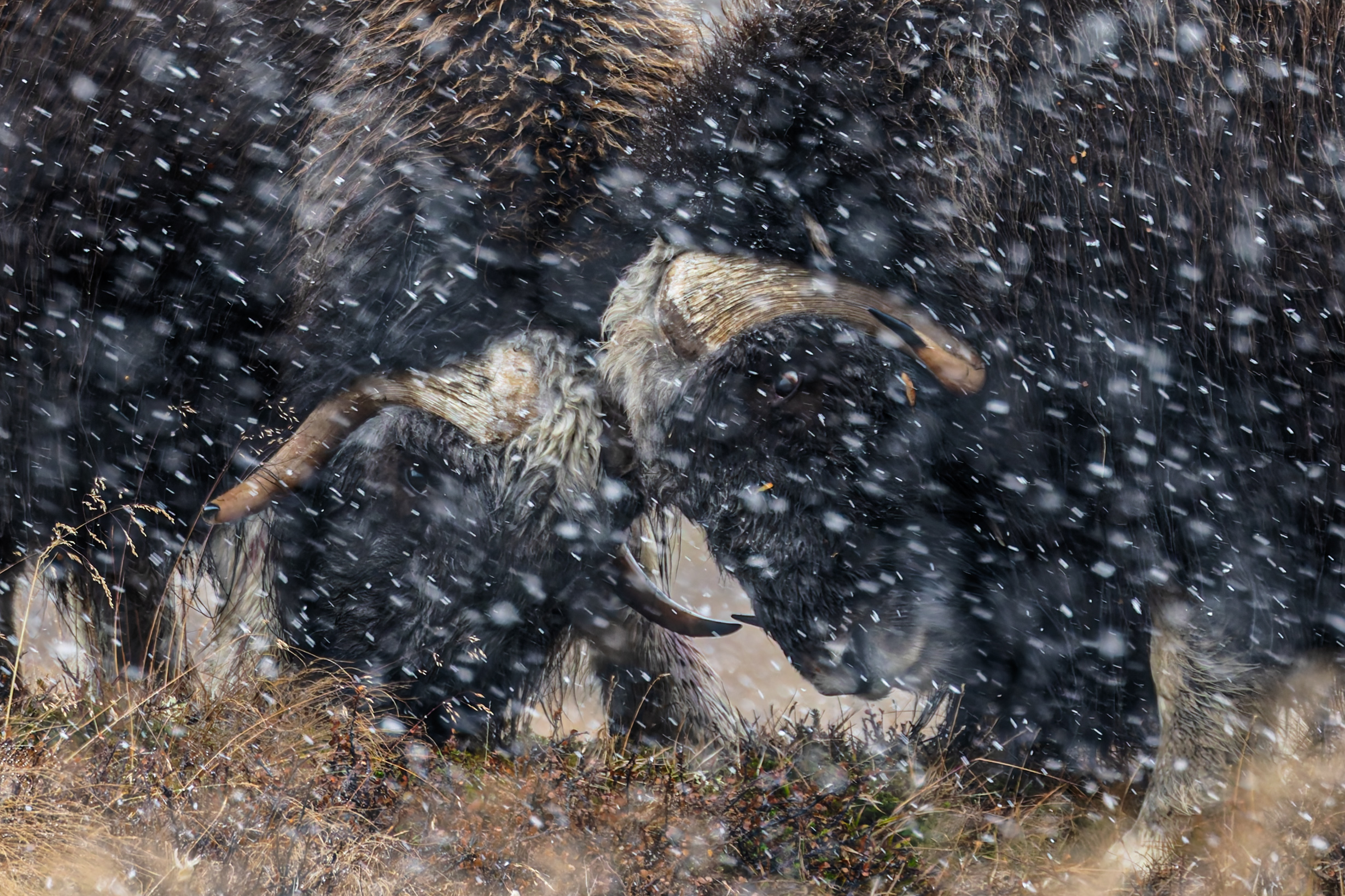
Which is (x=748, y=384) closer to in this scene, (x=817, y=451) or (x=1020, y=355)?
(x=817, y=451)

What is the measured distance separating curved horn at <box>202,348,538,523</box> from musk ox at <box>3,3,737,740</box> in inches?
0.5

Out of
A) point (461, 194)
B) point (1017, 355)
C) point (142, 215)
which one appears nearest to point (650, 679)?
point (461, 194)

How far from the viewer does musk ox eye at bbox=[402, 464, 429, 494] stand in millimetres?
3055

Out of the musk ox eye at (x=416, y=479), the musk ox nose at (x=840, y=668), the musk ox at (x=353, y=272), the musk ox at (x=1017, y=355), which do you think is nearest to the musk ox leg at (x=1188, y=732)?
the musk ox at (x=1017, y=355)

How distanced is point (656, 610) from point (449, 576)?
0.57 meters

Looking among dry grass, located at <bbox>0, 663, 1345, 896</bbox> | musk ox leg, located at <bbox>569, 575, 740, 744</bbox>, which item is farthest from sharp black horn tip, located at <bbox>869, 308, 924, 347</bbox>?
musk ox leg, located at <bbox>569, 575, 740, 744</bbox>

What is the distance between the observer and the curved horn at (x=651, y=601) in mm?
3111

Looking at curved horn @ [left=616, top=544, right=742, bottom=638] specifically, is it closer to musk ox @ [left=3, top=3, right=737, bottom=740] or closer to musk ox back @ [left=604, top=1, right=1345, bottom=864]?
musk ox @ [left=3, top=3, right=737, bottom=740]

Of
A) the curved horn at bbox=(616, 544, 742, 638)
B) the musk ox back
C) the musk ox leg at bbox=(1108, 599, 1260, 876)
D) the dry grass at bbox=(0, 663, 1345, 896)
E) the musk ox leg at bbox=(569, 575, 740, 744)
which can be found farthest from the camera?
the musk ox leg at bbox=(569, 575, 740, 744)

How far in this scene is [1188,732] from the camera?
2.43 meters

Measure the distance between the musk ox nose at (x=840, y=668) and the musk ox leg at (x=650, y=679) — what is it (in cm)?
82

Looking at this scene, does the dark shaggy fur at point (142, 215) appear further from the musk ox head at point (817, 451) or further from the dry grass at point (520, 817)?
the musk ox head at point (817, 451)

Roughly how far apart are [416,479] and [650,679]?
1.12m

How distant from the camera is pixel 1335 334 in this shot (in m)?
2.14
